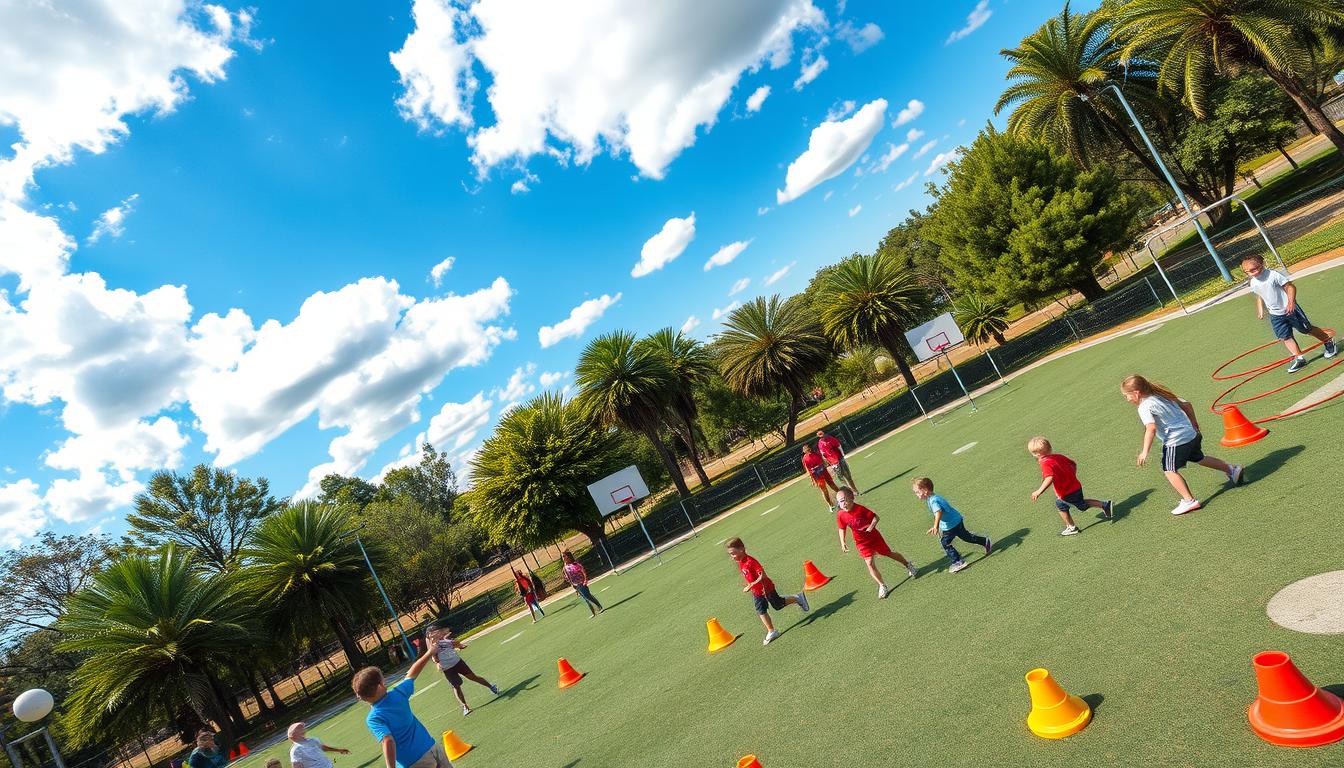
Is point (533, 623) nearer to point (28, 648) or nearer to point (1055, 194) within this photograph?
point (1055, 194)

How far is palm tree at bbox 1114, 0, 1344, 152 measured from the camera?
23953mm

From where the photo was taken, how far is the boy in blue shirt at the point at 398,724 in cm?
606

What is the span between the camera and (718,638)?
9.72 metres

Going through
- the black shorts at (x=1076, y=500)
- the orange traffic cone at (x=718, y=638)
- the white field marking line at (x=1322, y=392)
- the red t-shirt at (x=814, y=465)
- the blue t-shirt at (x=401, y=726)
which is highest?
the blue t-shirt at (x=401, y=726)

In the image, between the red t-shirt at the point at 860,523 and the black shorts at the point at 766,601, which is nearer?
the red t-shirt at the point at 860,523

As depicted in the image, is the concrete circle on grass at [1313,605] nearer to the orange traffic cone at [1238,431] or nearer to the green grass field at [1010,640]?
the green grass field at [1010,640]

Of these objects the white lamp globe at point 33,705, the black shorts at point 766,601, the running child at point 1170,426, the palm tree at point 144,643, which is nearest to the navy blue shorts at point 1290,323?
the running child at point 1170,426

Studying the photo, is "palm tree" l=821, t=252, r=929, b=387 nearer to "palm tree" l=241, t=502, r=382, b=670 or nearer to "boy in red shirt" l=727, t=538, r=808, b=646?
"palm tree" l=241, t=502, r=382, b=670

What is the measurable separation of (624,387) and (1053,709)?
32181 mm

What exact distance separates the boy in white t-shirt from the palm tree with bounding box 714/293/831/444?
2855 cm

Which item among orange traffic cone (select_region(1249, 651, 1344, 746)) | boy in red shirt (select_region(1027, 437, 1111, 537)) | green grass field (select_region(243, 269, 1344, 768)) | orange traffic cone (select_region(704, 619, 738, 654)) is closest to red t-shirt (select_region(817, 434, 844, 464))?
green grass field (select_region(243, 269, 1344, 768))

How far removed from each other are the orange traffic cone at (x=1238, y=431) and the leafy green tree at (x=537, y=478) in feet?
86.9

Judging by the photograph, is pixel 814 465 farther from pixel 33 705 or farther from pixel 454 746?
pixel 33 705

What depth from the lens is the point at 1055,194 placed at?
33906 mm
